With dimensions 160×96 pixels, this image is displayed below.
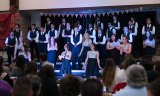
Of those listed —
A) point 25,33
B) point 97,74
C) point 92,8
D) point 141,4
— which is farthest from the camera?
point 25,33

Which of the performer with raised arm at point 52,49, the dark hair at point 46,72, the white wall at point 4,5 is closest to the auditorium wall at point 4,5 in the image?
the white wall at point 4,5

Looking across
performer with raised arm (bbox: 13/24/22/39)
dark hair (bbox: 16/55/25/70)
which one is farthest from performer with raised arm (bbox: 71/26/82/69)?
dark hair (bbox: 16/55/25/70)

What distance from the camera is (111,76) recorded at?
5.15 m

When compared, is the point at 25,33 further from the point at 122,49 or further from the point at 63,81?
the point at 63,81

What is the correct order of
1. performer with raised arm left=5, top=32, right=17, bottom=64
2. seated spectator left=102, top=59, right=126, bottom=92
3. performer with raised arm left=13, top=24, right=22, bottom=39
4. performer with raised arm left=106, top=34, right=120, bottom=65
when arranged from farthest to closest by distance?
performer with raised arm left=13, top=24, right=22, bottom=39 → performer with raised arm left=5, top=32, right=17, bottom=64 → performer with raised arm left=106, top=34, right=120, bottom=65 → seated spectator left=102, top=59, right=126, bottom=92

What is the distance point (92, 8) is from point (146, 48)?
3.24 m

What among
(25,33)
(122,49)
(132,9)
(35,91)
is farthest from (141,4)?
(35,91)

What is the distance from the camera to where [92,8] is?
557 inches

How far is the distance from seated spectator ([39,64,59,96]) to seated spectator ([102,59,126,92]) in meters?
1.20

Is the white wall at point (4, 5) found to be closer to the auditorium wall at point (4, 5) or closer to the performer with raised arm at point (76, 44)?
the auditorium wall at point (4, 5)

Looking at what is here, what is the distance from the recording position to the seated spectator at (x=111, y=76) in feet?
16.7

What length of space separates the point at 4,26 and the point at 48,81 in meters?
11.8

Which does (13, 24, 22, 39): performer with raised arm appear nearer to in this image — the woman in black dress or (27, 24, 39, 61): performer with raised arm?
(27, 24, 39, 61): performer with raised arm

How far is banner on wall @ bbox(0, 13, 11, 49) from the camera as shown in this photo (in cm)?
1534
